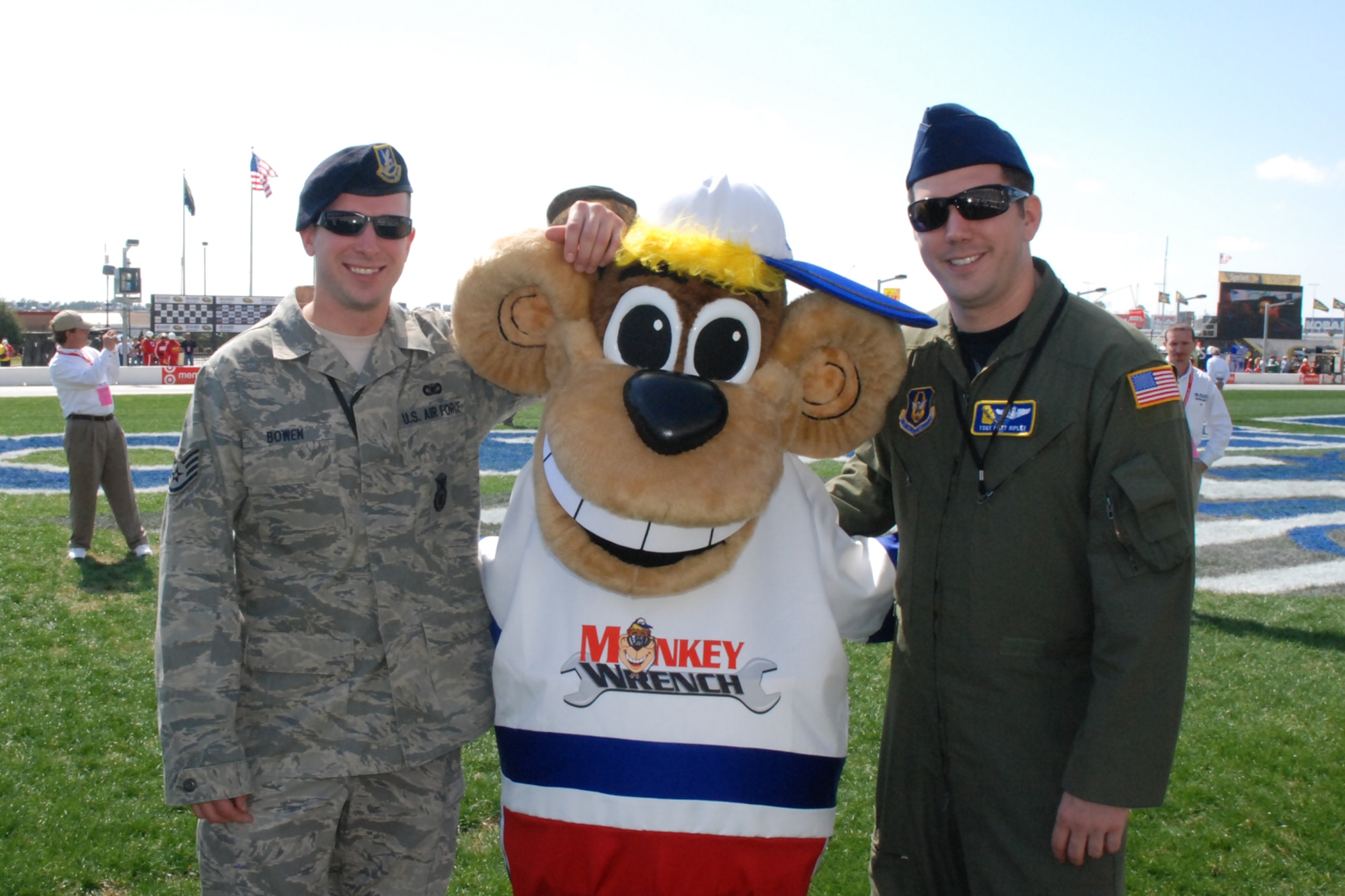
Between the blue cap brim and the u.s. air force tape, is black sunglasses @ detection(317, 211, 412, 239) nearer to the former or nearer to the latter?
the blue cap brim

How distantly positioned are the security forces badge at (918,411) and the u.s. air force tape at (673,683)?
27.7 inches

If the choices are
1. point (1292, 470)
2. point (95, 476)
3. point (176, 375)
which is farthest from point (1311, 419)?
point (176, 375)

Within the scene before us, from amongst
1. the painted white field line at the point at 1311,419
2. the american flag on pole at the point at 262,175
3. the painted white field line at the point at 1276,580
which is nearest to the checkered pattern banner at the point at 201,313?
the american flag on pole at the point at 262,175

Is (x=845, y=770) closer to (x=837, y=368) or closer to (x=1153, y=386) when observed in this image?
(x=837, y=368)

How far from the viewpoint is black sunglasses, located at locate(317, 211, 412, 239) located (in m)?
2.45

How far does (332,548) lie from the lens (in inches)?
94.7

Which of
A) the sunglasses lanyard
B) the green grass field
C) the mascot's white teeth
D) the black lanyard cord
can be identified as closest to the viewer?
the mascot's white teeth

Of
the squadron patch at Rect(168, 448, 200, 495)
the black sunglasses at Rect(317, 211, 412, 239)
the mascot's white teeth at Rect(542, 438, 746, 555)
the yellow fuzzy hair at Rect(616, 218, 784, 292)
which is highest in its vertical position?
the black sunglasses at Rect(317, 211, 412, 239)

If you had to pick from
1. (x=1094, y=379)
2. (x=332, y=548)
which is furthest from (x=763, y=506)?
(x=332, y=548)

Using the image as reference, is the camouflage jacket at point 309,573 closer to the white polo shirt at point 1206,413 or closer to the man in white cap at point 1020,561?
the man in white cap at point 1020,561

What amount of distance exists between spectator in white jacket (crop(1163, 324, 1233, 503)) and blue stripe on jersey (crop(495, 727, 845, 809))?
19.8ft

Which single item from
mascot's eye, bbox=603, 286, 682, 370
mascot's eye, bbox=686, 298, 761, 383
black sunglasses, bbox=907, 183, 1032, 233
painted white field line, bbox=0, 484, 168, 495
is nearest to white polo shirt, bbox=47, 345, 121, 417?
painted white field line, bbox=0, 484, 168, 495

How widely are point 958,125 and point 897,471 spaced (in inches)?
34.7

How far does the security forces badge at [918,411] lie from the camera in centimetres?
247
